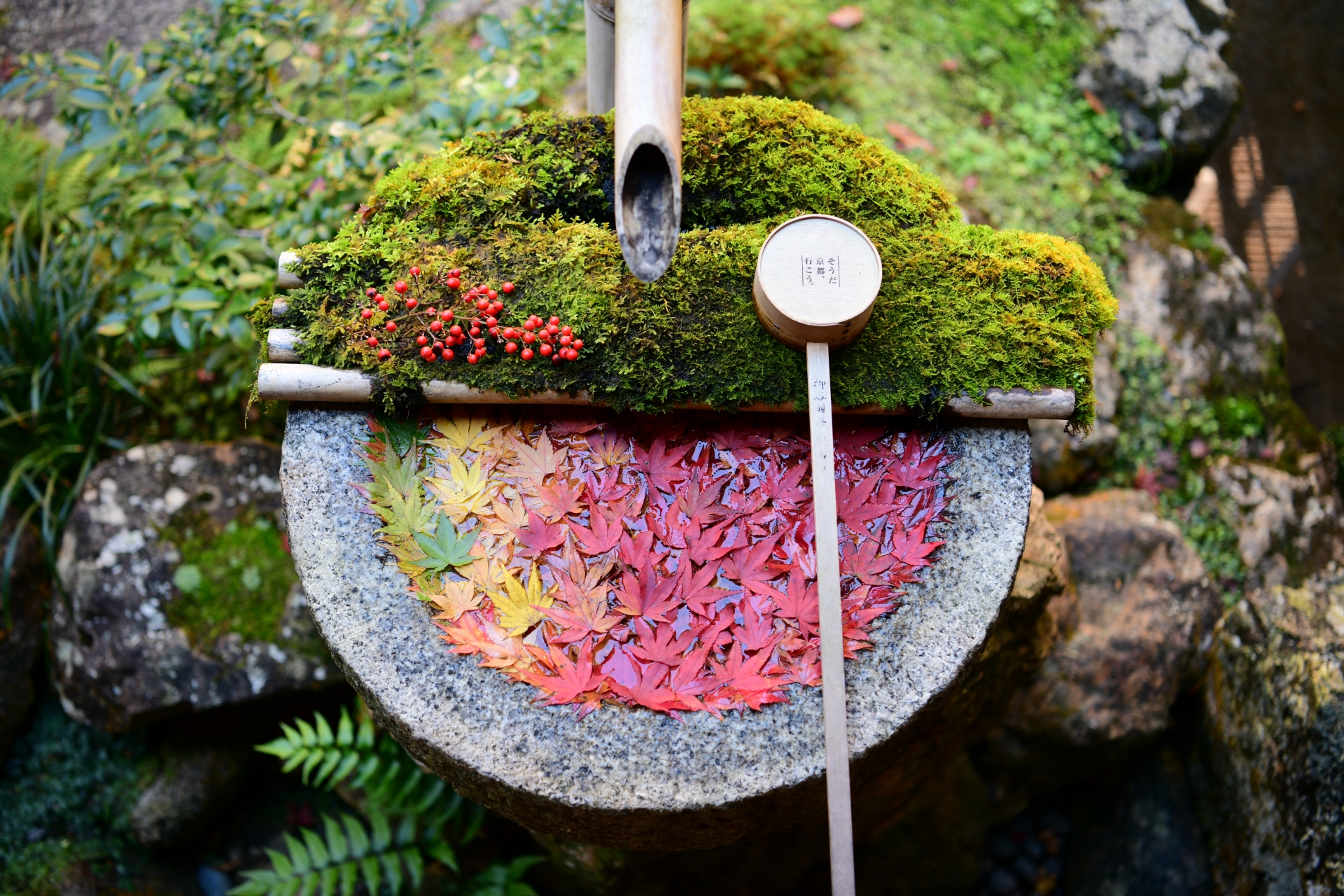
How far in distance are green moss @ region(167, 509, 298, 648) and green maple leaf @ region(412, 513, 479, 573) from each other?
1.40m

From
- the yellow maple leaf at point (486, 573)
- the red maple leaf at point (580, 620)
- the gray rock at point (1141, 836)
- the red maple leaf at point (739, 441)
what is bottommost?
the gray rock at point (1141, 836)

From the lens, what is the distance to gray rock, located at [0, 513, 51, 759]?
10.6 feet

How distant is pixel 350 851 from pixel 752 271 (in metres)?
2.32

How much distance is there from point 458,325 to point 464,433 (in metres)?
0.28

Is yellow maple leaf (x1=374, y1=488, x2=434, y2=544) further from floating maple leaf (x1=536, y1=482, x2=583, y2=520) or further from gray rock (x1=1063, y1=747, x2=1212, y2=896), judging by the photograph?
gray rock (x1=1063, y1=747, x2=1212, y2=896)

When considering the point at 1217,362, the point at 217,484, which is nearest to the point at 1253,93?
the point at 1217,362

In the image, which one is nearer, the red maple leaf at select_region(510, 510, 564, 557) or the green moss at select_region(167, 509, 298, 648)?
the red maple leaf at select_region(510, 510, 564, 557)

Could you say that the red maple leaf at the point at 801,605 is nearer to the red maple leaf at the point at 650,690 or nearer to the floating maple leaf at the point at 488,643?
the red maple leaf at the point at 650,690

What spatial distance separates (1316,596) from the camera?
9.25 ft

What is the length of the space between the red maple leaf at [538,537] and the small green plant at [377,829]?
1.19 m

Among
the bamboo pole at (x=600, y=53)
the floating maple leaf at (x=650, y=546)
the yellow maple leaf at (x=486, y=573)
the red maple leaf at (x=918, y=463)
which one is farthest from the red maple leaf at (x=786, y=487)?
the bamboo pole at (x=600, y=53)

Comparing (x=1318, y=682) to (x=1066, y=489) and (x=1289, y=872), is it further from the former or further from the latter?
(x=1066, y=489)

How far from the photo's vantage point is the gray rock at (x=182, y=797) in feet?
10.5

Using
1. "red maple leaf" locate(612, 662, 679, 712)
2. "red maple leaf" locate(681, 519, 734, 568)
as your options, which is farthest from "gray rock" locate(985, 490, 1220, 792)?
"red maple leaf" locate(612, 662, 679, 712)
